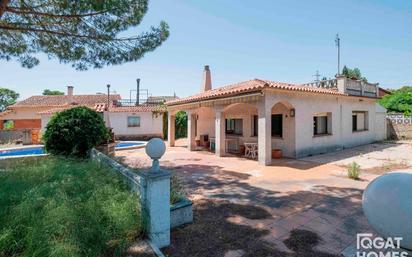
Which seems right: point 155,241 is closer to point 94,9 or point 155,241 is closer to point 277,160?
point 94,9

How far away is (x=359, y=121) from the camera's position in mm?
20656

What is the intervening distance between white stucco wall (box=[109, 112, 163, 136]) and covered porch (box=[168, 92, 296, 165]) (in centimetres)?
976

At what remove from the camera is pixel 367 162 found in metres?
12.9

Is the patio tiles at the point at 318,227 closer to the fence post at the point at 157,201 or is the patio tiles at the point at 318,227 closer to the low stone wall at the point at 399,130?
the fence post at the point at 157,201

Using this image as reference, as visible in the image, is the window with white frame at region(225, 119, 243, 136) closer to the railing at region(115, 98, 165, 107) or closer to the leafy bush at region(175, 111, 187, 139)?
the leafy bush at region(175, 111, 187, 139)

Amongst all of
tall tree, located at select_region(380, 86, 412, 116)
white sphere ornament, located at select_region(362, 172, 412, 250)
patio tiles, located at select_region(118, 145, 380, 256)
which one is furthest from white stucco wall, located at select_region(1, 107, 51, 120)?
tall tree, located at select_region(380, 86, 412, 116)

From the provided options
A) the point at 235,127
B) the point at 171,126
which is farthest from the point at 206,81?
the point at 235,127

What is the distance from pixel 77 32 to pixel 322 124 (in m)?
15.5

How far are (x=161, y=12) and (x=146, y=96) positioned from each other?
26.1 metres

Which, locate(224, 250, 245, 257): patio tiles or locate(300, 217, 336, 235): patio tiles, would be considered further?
locate(300, 217, 336, 235): patio tiles

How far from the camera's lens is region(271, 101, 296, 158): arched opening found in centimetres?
1419

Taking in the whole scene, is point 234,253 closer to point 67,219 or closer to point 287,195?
point 67,219

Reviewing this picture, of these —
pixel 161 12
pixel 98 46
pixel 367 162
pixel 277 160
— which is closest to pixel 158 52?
pixel 161 12

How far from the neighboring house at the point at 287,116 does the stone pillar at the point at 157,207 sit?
28.3 ft
